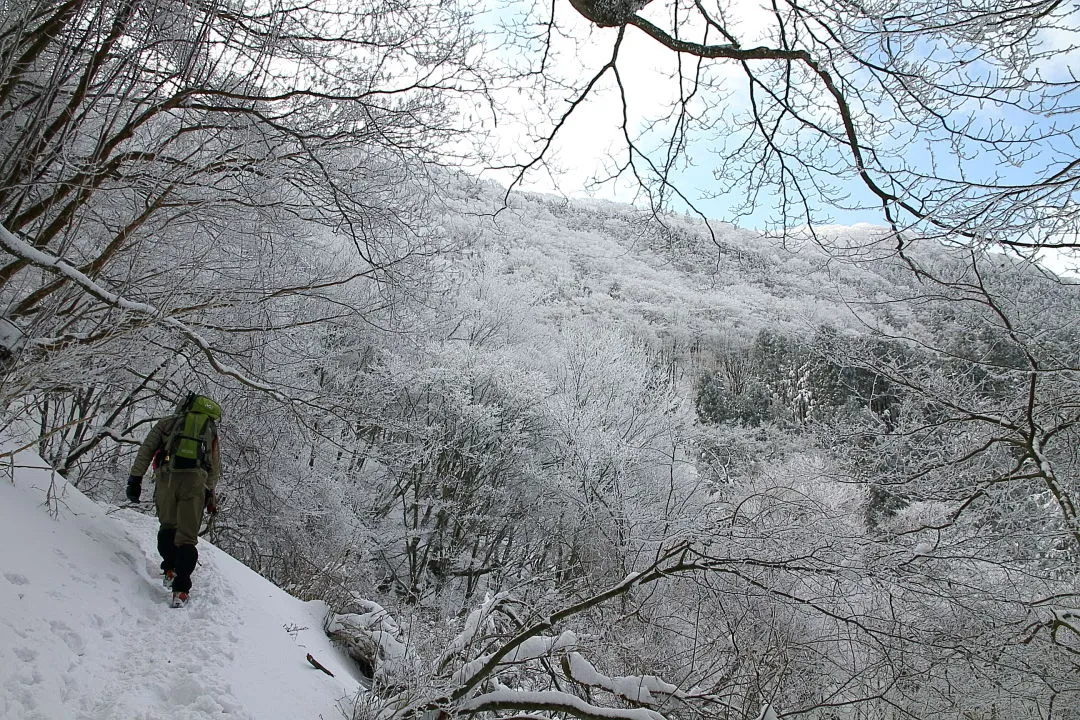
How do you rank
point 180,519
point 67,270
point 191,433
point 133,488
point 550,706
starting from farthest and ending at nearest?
1. point 191,433
2. point 133,488
3. point 180,519
4. point 550,706
5. point 67,270

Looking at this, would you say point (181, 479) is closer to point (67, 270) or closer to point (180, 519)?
point (180, 519)

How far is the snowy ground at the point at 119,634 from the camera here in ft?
9.52

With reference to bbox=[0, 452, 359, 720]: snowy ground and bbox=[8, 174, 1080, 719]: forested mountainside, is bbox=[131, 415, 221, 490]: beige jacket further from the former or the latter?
bbox=[0, 452, 359, 720]: snowy ground

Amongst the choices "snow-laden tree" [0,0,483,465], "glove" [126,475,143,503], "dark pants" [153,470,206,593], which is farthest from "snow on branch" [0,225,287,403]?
"glove" [126,475,143,503]

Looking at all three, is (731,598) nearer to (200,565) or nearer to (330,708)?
(330,708)

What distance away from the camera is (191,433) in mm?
4496

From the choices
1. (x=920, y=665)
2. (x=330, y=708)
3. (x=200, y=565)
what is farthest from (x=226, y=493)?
(x=920, y=665)

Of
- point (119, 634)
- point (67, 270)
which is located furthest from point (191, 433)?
point (67, 270)

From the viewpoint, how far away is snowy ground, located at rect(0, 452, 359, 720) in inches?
114

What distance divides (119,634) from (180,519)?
89 centimetres

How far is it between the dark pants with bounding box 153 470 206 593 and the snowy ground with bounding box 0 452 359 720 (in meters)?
0.17

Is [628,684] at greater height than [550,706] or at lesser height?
greater

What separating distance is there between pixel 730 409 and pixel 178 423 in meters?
33.6

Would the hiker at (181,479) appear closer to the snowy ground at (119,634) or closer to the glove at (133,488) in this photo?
the glove at (133,488)
